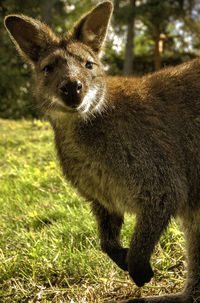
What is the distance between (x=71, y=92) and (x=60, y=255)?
1.56 m

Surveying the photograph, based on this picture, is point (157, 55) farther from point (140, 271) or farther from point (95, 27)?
point (140, 271)

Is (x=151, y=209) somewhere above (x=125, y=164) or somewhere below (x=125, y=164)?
below

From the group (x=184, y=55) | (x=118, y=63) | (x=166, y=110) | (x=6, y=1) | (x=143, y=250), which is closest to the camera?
(x=143, y=250)

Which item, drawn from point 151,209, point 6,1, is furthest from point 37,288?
point 6,1

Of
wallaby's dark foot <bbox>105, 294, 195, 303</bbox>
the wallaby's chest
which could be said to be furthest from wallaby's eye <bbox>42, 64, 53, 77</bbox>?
wallaby's dark foot <bbox>105, 294, 195, 303</bbox>

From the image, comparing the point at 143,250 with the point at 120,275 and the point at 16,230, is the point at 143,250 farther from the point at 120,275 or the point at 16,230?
the point at 16,230

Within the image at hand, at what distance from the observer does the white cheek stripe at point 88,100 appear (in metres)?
3.04

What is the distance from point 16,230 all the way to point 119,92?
1972 millimetres

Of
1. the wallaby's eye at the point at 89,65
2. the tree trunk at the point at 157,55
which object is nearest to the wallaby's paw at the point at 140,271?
the wallaby's eye at the point at 89,65

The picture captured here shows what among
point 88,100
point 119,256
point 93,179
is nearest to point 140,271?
point 119,256

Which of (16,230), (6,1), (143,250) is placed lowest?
(16,230)

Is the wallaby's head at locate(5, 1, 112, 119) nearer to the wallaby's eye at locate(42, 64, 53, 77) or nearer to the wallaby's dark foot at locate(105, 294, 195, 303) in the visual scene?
the wallaby's eye at locate(42, 64, 53, 77)

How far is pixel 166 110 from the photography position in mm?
3238

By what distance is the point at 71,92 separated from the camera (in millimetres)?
2895
